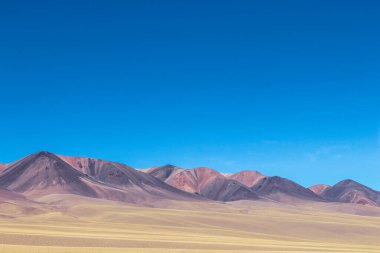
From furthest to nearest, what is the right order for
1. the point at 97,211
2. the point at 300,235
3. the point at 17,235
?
the point at 97,211, the point at 300,235, the point at 17,235

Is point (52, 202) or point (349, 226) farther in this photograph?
point (52, 202)

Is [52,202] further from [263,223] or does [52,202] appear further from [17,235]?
[17,235]

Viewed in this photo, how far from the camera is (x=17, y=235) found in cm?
5438

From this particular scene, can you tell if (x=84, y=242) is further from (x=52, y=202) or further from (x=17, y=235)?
(x=52, y=202)

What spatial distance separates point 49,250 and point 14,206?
105944 millimetres

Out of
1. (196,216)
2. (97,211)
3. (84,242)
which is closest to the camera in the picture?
(84,242)

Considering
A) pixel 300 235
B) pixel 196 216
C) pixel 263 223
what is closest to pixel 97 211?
pixel 196 216

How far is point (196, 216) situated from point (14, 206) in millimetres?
44861

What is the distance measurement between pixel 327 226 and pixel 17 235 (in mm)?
85703

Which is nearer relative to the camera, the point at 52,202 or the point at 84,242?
the point at 84,242

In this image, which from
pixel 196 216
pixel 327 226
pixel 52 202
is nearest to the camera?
pixel 327 226

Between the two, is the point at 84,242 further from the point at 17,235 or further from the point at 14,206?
the point at 14,206

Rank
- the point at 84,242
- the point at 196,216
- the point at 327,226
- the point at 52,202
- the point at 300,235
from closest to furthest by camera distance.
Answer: the point at 84,242 → the point at 300,235 → the point at 327,226 → the point at 196,216 → the point at 52,202

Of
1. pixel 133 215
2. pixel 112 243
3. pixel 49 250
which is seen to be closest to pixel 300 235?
Result: pixel 133 215
